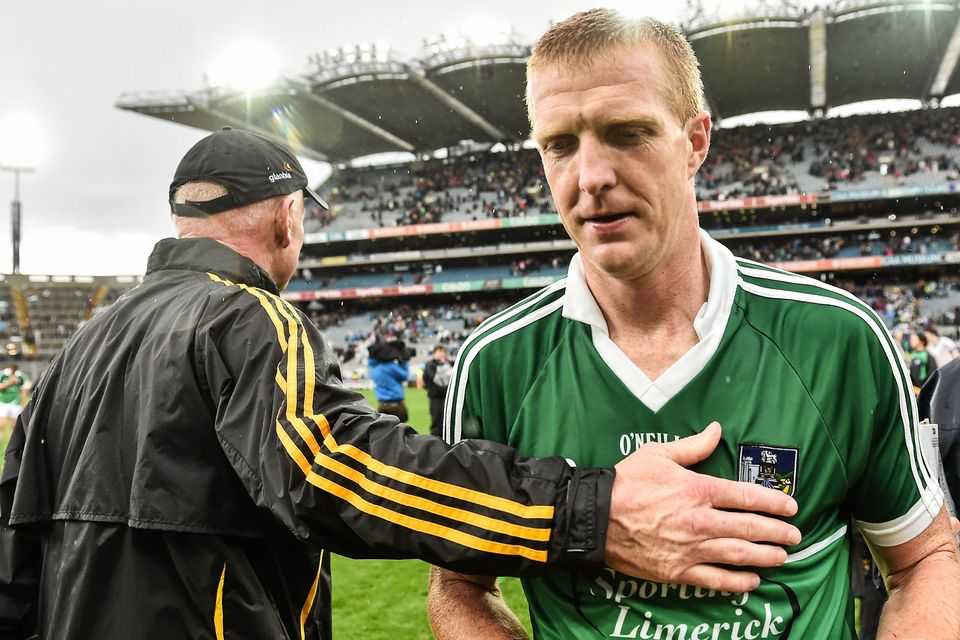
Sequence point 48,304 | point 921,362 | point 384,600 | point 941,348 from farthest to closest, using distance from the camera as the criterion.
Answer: point 48,304
point 921,362
point 941,348
point 384,600

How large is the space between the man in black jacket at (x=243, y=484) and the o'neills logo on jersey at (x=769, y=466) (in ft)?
0.28

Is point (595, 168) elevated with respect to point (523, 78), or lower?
lower

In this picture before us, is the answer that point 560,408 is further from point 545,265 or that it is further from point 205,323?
point 545,265

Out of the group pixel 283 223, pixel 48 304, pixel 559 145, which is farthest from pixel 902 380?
pixel 48 304

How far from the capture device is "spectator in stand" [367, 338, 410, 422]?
971 centimetres

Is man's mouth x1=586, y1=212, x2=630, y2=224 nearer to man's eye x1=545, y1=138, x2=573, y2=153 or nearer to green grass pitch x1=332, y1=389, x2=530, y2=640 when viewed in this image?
man's eye x1=545, y1=138, x2=573, y2=153

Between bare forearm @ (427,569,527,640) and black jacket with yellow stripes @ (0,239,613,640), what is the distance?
246 mm

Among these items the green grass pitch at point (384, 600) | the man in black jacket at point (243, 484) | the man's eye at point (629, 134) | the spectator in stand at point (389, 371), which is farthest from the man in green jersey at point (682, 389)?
the spectator in stand at point (389, 371)

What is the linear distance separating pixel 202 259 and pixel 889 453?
1.92 m

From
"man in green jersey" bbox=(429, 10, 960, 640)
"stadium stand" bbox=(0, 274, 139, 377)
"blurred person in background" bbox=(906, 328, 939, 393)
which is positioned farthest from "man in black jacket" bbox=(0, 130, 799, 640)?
"stadium stand" bbox=(0, 274, 139, 377)

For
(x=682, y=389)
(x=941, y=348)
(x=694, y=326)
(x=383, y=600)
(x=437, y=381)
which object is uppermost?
(x=694, y=326)

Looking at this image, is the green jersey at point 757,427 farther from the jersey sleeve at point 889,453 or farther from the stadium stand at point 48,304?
the stadium stand at point 48,304

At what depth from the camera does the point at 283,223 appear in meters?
2.49

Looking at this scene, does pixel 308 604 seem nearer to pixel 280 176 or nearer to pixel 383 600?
pixel 280 176
